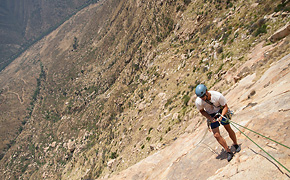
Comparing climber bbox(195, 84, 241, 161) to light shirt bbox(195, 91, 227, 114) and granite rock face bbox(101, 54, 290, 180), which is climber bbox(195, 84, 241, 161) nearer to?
light shirt bbox(195, 91, 227, 114)

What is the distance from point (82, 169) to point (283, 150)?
42.8 meters

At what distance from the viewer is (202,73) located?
22234mm

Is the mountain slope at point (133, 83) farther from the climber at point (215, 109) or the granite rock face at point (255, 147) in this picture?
the climber at point (215, 109)

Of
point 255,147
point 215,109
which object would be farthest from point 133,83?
point 255,147

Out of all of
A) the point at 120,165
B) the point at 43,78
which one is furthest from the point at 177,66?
the point at 43,78

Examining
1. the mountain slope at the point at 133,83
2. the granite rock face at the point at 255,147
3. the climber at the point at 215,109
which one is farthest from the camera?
the mountain slope at the point at 133,83

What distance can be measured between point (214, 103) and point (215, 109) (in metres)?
0.29

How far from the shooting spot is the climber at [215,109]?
589 cm

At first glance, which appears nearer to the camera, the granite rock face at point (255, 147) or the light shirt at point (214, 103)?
the granite rock face at point (255, 147)

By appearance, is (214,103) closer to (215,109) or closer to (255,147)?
(215,109)

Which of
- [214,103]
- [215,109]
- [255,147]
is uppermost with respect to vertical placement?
[214,103]

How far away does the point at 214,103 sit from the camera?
6.10 m

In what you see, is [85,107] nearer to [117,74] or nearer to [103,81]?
[103,81]

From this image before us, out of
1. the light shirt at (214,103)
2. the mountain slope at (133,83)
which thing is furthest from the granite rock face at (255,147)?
the mountain slope at (133,83)
